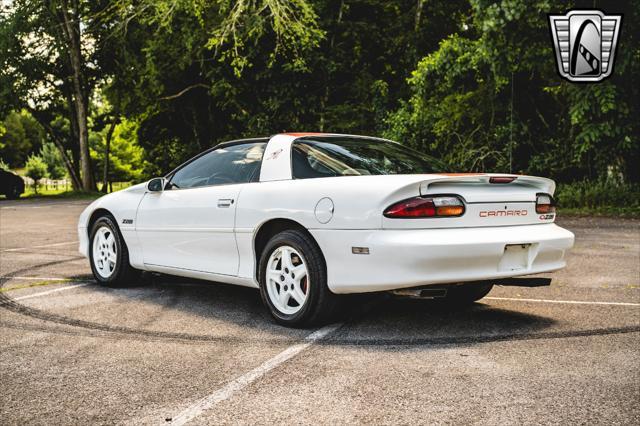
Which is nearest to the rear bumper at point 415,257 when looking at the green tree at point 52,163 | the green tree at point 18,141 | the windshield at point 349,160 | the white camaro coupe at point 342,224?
the white camaro coupe at point 342,224

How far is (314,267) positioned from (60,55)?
1177 inches

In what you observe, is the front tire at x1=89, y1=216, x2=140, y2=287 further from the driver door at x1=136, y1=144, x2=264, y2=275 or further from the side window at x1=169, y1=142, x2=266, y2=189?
the side window at x1=169, y1=142, x2=266, y2=189

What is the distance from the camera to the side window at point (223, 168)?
600cm

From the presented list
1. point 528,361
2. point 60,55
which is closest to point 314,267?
point 528,361

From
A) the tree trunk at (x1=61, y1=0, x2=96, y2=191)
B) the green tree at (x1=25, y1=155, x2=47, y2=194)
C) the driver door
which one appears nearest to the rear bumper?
the driver door

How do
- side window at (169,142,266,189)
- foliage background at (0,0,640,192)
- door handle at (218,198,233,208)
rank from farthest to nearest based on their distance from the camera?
1. foliage background at (0,0,640,192)
2. side window at (169,142,266,189)
3. door handle at (218,198,233,208)

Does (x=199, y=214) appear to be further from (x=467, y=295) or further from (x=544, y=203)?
(x=544, y=203)

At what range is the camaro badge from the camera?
16.0 m

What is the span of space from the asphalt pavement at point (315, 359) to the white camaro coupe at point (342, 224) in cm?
35

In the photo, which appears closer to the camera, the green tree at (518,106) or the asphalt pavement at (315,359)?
the asphalt pavement at (315,359)

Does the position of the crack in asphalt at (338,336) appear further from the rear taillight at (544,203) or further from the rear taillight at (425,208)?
the rear taillight at (544,203)

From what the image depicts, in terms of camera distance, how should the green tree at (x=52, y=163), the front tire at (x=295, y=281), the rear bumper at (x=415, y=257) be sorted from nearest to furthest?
the rear bumper at (x=415, y=257)
the front tire at (x=295, y=281)
the green tree at (x=52, y=163)

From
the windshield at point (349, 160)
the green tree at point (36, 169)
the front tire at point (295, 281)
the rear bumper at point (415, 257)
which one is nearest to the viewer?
the rear bumper at point (415, 257)

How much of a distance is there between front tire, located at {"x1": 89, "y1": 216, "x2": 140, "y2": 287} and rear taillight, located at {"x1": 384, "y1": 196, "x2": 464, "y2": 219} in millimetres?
3332
